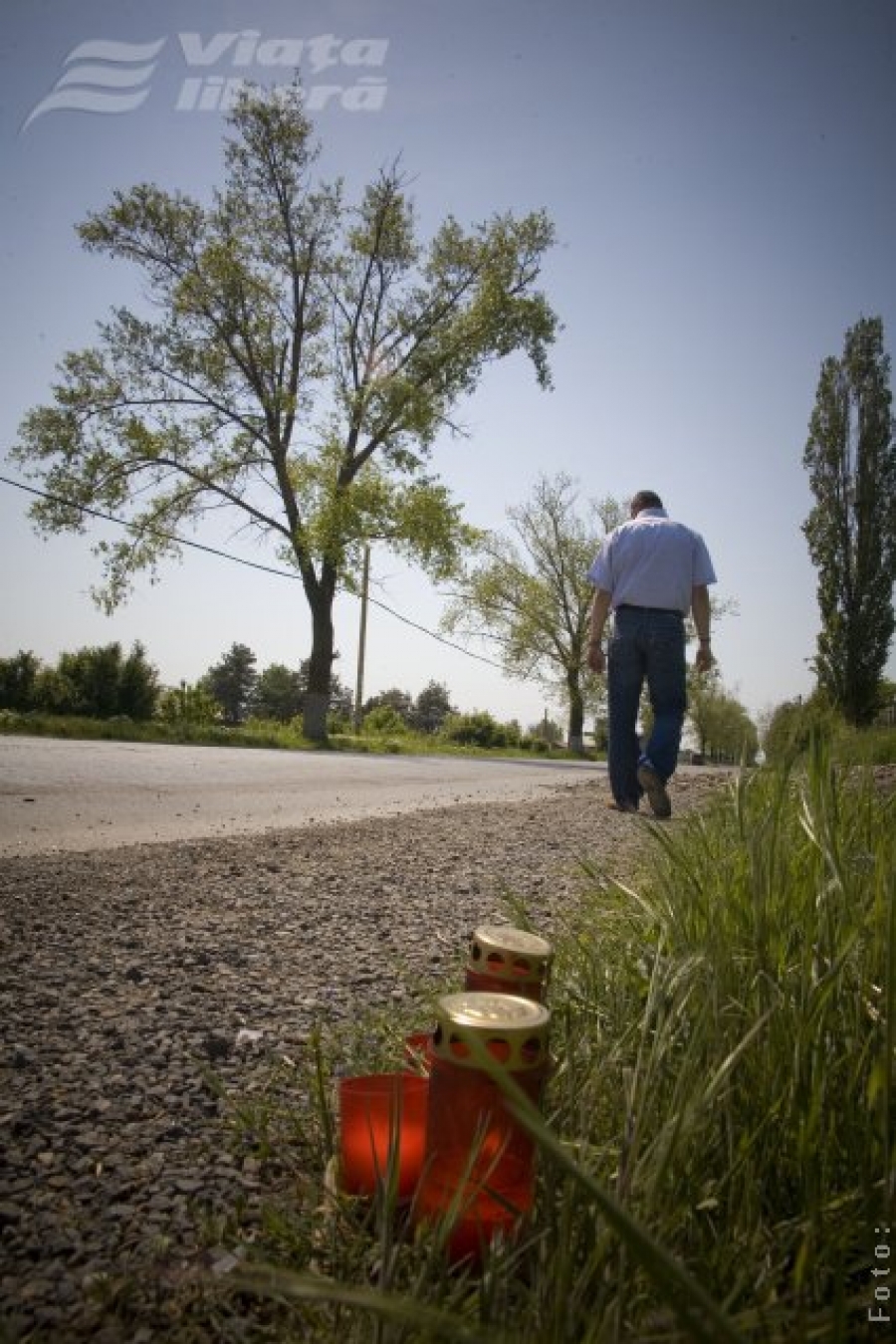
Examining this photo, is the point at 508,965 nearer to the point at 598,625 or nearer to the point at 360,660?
the point at 598,625

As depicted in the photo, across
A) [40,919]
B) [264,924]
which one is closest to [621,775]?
[264,924]

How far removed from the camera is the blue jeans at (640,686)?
4.43 m

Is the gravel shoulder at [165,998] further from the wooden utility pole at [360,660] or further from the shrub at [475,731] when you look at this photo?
the shrub at [475,731]

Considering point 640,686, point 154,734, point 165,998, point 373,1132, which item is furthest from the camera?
point 154,734

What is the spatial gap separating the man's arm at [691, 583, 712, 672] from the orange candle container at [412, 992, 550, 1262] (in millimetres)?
3929

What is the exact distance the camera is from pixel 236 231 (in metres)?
16.8

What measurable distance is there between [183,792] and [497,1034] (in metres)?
4.39

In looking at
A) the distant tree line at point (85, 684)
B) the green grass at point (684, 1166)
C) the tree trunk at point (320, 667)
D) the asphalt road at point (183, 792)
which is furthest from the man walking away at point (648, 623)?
the distant tree line at point (85, 684)

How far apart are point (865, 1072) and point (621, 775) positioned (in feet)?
12.4

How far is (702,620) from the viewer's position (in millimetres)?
4551

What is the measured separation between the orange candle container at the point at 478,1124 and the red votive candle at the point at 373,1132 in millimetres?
75

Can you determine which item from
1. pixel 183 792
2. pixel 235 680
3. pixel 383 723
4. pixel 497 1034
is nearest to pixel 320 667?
pixel 383 723

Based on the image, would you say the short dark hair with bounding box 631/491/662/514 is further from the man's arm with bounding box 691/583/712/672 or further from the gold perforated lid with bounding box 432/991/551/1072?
the gold perforated lid with bounding box 432/991/551/1072

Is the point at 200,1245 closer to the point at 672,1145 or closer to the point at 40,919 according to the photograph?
the point at 672,1145
